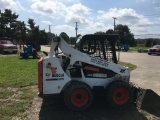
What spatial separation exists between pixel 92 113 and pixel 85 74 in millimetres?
1113

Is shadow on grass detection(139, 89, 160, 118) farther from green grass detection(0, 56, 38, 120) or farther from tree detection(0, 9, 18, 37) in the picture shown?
tree detection(0, 9, 18, 37)

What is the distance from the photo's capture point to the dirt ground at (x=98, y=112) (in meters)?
6.64

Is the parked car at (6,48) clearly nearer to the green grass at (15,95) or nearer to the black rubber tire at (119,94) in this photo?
the green grass at (15,95)

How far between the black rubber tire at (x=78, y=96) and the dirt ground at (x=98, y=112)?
0.16 meters

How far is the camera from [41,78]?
7.14 meters

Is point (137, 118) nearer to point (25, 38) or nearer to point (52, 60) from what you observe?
point (52, 60)

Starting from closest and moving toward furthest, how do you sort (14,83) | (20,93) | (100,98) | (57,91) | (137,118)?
(137,118) < (57,91) < (100,98) < (20,93) < (14,83)

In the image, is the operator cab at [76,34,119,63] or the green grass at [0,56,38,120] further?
the operator cab at [76,34,119,63]

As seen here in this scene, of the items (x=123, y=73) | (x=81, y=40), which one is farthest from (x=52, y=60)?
(x=123, y=73)

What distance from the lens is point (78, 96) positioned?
23.3 feet

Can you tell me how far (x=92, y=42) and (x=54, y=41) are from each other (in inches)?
46.9

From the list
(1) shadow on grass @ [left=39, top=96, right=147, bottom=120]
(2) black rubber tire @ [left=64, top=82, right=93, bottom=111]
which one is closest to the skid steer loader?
(2) black rubber tire @ [left=64, top=82, right=93, bottom=111]

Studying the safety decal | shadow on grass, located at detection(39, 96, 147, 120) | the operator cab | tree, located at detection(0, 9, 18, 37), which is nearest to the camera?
shadow on grass, located at detection(39, 96, 147, 120)

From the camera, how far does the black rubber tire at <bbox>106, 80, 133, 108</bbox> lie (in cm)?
721
